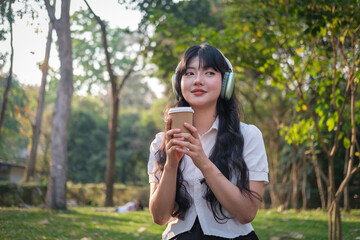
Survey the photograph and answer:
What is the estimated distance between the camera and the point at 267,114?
59.4ft

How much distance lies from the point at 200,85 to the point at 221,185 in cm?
60

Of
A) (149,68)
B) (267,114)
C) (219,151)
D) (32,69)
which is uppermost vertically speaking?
(149,68)

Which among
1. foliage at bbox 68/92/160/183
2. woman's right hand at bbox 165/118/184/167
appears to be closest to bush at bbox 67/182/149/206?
foliage at bbox 68/92/160/183

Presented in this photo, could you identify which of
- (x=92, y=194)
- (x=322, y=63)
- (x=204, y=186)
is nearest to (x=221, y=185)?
(x=204, y=186)

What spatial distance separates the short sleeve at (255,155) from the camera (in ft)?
7.56

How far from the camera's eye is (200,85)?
7.72 ft

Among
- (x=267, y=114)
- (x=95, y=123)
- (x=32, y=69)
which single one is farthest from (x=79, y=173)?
(x=32, y=69)

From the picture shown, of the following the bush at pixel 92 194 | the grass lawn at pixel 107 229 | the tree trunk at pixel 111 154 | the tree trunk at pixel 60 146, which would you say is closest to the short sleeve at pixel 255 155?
the grass lawn at pixel 107 229

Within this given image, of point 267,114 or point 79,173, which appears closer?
point 267,114

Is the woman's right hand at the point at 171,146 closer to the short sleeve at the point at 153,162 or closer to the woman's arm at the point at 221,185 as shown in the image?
the woman's arm at the point at 221,185

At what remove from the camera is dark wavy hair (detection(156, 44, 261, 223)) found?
228 cm

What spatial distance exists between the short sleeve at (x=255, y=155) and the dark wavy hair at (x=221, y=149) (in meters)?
0.03

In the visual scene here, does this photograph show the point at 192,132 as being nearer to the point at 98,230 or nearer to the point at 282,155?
the point at 98,230

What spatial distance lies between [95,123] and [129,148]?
3.72m
